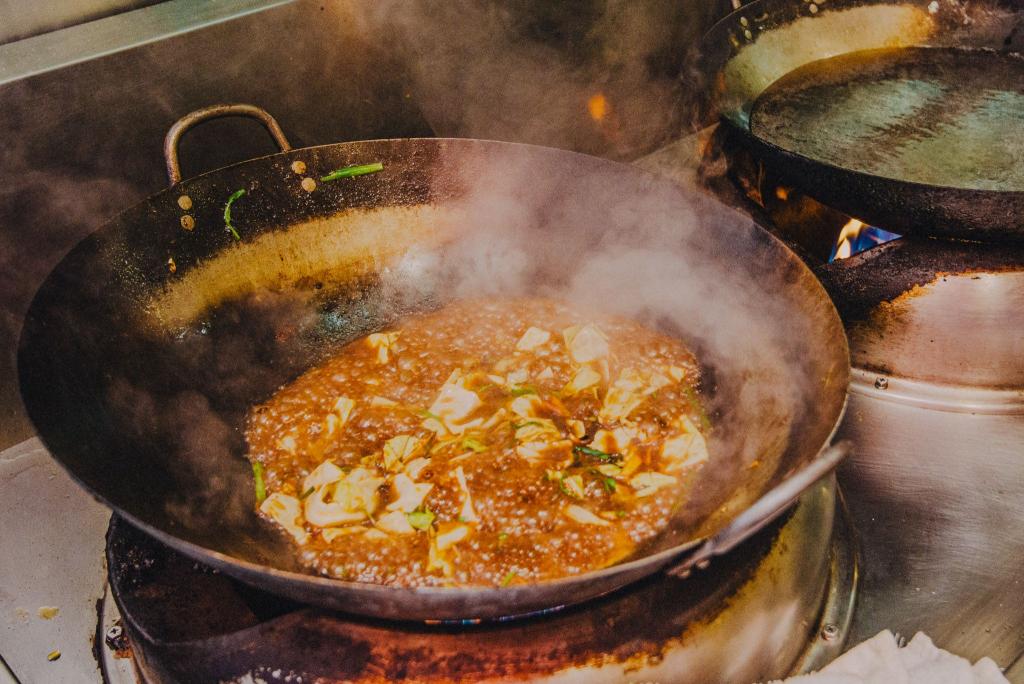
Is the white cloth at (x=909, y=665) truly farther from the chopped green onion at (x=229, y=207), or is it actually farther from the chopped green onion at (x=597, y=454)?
the chopped green onion at (x=229, y=207)

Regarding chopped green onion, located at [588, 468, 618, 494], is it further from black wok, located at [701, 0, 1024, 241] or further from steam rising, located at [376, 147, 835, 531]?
black wok, located at [701, 0, 1024, 241]

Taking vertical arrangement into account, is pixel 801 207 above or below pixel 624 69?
below

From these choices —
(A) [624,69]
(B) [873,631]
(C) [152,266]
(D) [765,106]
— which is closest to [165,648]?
(C) [152,266]

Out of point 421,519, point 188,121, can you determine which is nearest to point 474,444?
point 421,519

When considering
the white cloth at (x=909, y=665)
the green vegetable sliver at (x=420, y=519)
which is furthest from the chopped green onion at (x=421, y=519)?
the white cloth at (x=909, y=665)

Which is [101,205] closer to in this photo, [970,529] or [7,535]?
[7,535]

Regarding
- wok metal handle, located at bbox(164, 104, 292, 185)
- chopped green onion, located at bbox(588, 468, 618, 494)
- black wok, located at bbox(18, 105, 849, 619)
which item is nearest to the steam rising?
black wok, located at bbox(18, 105, 849, 619)
